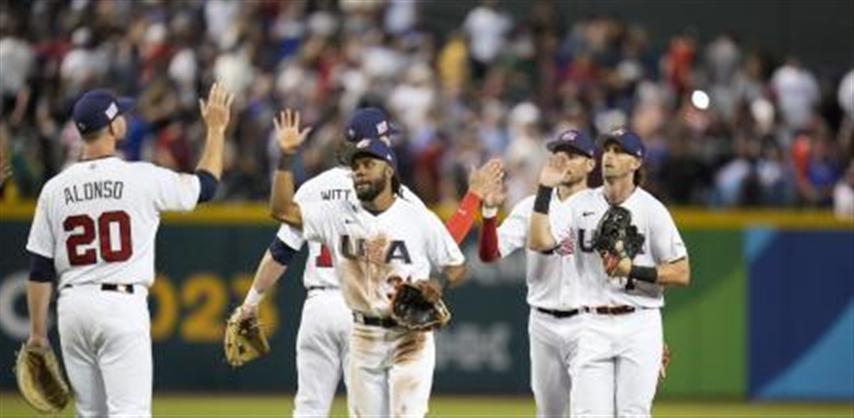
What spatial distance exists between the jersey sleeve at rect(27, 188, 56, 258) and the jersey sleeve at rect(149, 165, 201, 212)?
1.99ft

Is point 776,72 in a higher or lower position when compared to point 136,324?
higher

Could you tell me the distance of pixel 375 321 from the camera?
11148mm

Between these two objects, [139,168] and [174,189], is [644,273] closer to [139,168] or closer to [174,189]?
[174,189]

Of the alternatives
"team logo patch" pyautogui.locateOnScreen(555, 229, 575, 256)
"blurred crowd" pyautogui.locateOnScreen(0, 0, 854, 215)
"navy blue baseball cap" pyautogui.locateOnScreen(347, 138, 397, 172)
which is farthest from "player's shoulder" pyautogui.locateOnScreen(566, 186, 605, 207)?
"blurred crowd" pyautogui.locateOnScreen(0, 0, 854, 215)

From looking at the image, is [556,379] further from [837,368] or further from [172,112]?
[172,112]

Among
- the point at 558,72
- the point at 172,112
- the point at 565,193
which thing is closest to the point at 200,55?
the point at 172,112

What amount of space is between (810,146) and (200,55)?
22.6 ft

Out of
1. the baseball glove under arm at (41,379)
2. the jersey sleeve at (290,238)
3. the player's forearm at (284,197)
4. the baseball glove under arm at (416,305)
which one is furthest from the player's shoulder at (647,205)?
the baseball glove under arm at (41,379)

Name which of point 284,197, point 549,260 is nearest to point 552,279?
point 549,260

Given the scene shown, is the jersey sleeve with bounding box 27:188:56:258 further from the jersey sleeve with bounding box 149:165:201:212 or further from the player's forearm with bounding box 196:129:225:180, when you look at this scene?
the player's forearm with bounding box 196:129:225:180

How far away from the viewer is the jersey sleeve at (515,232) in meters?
12.9

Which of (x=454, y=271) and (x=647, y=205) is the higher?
(x=647, y=205)

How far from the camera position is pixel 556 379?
1278cm

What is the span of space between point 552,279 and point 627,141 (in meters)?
1.08
